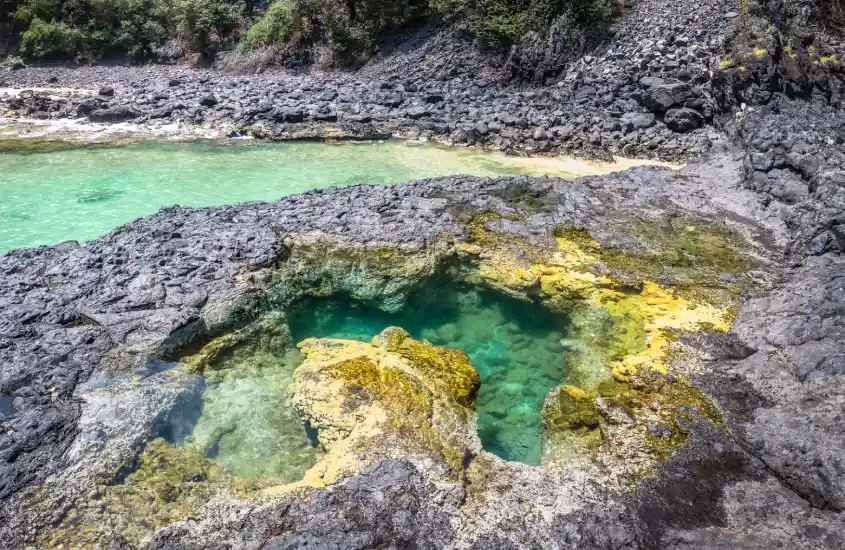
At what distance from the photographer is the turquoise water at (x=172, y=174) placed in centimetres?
927

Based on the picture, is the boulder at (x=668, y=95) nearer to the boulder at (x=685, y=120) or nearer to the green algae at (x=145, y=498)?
the boulder at (x=685, y=120)

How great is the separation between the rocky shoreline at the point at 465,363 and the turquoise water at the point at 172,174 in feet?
7.89

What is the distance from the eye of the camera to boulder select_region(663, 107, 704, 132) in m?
11.7

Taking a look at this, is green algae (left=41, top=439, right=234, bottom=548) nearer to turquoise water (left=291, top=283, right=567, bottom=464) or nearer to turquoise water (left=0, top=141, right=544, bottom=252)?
turquoise water (left=291, top=283, right=567, bottom=464)

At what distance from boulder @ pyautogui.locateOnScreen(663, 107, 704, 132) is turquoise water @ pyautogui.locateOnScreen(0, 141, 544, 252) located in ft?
11.6

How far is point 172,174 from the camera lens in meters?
11.3

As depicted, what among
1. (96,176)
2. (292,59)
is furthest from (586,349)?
(292,59)

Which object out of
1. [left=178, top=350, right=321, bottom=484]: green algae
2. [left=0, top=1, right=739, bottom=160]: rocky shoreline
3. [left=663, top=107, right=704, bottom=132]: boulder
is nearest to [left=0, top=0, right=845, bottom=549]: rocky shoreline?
[left=178, top=350, right=321, bottom=484]: green algae

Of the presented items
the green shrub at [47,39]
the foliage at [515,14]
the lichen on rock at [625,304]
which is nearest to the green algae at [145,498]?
the lichen on rock at [625,304]

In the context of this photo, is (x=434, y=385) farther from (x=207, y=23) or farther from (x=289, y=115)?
(x=207, y=23)

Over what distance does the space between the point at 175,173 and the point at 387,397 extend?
29.3 ft

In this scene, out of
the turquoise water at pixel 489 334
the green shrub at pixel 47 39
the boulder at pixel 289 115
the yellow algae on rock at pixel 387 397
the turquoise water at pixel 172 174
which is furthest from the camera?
the green shrub at pixel 47 39

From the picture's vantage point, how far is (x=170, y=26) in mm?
23672

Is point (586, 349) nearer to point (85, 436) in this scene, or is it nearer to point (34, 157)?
point (85, 436)
